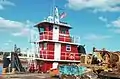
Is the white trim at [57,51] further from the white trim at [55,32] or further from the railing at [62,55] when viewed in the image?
the white trim at [55,32]

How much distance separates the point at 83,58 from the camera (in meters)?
24.4

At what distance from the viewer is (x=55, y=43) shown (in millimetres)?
32250

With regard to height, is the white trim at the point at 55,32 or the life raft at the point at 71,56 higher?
the white trim at the point at 55,32

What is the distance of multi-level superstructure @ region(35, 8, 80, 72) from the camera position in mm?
31812

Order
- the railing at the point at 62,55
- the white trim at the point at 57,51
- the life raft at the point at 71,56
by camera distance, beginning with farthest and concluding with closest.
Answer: the life raft at the point at 71,56
the white trim at the point at 57,51
the railing at the point at 62,55

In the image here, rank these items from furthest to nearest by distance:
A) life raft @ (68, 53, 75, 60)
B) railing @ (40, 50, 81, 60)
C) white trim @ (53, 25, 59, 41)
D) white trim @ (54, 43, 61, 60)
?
life raft @ (68, 53, 75, 60)
white trim @ (54, 43, 61, 60)
white trim @ (53, 25, 59, 41)
railing @ (40, 50, 81, 60)

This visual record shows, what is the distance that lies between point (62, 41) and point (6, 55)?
7.32 m

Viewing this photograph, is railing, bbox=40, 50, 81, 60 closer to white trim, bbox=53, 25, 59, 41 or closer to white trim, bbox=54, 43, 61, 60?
white trim, bbox=54, 43, 61, 60

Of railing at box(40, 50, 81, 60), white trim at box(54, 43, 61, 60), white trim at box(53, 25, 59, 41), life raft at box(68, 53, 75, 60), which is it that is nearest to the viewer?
railing at box(40, 50, 81, 60)

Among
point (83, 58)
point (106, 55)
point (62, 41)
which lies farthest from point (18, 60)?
point (106, 55)

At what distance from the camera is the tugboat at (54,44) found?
3181 centimetres

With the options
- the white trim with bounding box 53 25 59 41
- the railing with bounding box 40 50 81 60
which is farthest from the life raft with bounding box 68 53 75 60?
the white trim with bounding box 53 25 59 41

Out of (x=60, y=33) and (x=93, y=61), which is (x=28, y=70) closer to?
(x=60, y=33)

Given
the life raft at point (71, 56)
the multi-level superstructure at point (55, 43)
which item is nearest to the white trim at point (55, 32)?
the multi-level superstructure at point (55, 43)
